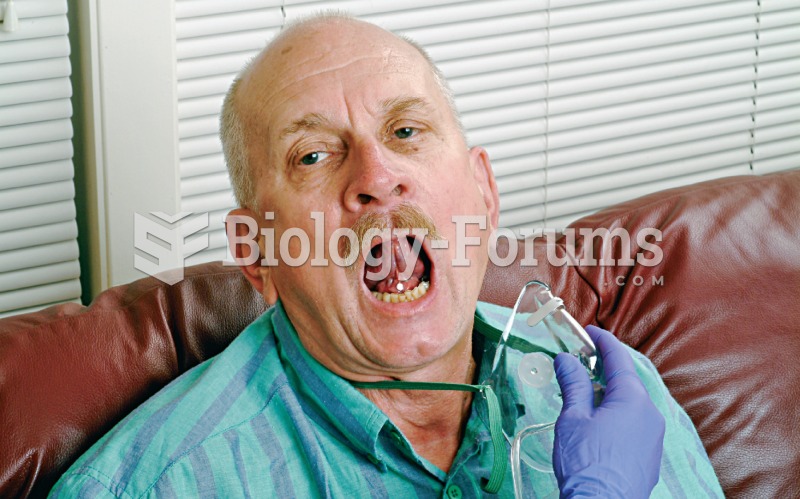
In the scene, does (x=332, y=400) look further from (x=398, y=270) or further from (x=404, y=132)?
(x=404, y=132)

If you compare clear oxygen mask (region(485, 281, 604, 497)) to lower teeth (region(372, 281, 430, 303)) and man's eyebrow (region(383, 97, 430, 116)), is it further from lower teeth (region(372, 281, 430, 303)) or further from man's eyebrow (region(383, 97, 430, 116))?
man's eyebrow (region(383, 97, 430, 116))

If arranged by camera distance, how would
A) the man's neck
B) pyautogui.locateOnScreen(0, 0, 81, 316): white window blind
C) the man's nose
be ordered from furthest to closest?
pyautogui.locateOnScreen(0, 0, 81, 316): white window blind → the man's neck → the man's nose

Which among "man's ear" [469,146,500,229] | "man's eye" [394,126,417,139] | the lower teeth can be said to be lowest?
the lower teeth

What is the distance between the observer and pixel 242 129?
1.62 m

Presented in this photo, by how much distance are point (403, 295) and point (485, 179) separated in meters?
0.31

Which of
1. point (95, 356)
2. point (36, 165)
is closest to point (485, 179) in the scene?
point (95, 356)

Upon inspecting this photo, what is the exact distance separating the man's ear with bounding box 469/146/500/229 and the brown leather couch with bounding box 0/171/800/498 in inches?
6.8

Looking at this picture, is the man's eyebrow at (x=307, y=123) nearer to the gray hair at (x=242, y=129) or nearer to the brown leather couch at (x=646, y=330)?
the gray hair at (x=242, y=129)

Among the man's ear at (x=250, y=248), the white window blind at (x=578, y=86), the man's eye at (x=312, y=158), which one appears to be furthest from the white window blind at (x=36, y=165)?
the man's eye at (x=312, y=158)

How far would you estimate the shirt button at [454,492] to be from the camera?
1558 millimetres

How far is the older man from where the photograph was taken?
1466 mm

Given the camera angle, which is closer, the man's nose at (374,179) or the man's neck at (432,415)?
the man's nose at (374,179)

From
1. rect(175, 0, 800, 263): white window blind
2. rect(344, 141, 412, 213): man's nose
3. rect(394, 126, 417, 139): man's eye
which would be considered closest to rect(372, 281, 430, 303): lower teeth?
rect(344, 141, 412, 213): man's nose

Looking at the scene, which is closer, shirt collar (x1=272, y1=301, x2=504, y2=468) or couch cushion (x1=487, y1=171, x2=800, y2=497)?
shirt collar (x1=272, y1=301, x2=504, y2=468)
